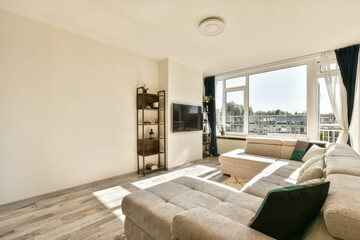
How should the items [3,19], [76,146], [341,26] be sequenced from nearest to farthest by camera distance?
[3,19] < [341,26] < [76,146]

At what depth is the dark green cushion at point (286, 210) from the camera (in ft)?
2.73

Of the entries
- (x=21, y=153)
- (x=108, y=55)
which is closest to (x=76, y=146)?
(x=21, y=153)

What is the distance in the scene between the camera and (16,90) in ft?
7.61

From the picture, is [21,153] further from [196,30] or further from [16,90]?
[196,30]

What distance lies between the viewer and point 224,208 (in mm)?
1292

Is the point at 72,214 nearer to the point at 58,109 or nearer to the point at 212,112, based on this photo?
the point at 58,109

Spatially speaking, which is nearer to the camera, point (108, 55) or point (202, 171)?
point (108, 55)

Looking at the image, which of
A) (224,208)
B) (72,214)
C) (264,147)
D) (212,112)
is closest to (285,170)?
(264,147)

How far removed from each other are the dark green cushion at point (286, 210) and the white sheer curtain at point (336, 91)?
11.3 ft

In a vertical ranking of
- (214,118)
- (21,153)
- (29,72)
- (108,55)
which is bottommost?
(21,153)

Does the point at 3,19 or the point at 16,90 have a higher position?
the point at 3,19

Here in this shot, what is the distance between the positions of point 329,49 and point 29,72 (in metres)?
5.31

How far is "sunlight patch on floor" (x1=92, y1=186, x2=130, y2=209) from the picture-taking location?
234 centimetres

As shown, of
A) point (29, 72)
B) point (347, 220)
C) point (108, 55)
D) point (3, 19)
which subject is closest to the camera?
point (347, 220)
